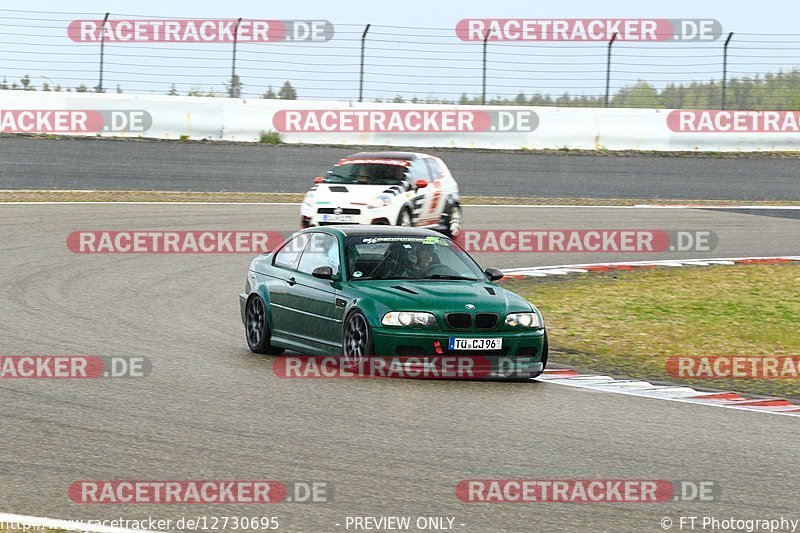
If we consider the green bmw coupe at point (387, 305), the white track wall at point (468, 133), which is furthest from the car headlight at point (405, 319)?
the white track wall at point (468, 133)

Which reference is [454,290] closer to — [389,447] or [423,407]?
[423,407]

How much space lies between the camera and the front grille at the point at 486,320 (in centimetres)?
1041

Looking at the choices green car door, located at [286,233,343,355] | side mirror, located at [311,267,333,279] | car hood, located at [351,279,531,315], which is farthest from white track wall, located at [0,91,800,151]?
car hood, located at [351,279,531,315]

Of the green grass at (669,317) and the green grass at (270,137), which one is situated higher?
the green grass at (270,137)

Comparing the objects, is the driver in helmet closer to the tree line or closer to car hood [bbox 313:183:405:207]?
car hood [bbox 313:183:405:207]

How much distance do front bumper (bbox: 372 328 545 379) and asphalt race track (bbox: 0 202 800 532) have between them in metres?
0.16

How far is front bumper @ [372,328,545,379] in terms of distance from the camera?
10289mm

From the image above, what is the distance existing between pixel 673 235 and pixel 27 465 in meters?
→ 16.3

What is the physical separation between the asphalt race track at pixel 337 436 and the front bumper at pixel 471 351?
0.53 feet

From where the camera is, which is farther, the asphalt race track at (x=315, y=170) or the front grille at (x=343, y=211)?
the asphalt race track at (x=315, y=170)

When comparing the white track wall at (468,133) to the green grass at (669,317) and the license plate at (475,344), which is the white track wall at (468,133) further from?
the license plate at (475,344)

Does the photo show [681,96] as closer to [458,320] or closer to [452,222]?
[452,222]

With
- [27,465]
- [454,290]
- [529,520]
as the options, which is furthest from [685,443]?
[27,465]

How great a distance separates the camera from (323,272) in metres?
11.1
